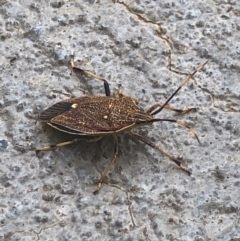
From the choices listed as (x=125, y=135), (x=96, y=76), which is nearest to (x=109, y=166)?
A: (x=125, y=135)

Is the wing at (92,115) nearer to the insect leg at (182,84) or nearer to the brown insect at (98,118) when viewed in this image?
the brown insect at (98,118)

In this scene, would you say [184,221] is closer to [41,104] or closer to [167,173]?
[167,173]

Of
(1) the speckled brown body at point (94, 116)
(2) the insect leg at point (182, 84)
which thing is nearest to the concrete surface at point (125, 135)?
(2) the insect leg at point (182, 84)

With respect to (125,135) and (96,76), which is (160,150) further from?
(96,76)

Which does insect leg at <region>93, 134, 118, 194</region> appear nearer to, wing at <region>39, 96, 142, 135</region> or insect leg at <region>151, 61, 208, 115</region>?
wing at <region>39, 96, 142, 135</region>

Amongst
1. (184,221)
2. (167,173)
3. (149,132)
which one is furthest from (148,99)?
(184,221)

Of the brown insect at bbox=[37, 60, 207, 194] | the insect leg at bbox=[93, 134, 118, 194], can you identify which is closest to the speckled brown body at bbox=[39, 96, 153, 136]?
the brown insect at bbox=[37, 60, 207, 194]
